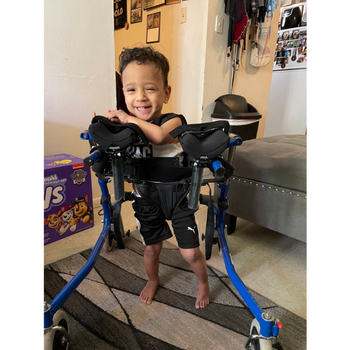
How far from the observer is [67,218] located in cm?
138

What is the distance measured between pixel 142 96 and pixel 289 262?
1.04 m

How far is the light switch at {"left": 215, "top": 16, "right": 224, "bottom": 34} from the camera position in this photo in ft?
6.58

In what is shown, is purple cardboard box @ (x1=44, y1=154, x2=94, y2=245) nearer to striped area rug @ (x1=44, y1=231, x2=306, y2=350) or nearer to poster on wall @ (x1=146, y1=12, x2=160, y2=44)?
striped area rug @ (x1=44, y1=231, x2=306, y2=350)

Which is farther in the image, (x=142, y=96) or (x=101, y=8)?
(x=101, y=8)

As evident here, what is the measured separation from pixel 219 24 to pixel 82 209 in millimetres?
1773

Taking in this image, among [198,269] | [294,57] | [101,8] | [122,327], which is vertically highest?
[294,57]

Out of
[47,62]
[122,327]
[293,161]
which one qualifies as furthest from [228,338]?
[47,62]

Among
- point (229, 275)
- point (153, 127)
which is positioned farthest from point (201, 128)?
point (229, 275)

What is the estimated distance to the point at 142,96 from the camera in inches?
31.4

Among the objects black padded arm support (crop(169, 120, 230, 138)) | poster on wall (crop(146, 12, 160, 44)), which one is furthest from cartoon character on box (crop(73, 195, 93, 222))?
poster on wall (crop(146, 12, 160, 44))

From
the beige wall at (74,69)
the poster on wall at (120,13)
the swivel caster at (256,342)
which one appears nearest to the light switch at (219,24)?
the beige wall at (74,69)

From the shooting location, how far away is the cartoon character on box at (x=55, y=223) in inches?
51.3

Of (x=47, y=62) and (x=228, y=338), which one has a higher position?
(x=47, y=62)
